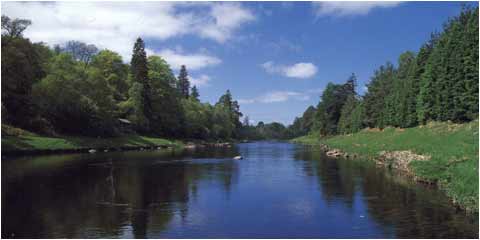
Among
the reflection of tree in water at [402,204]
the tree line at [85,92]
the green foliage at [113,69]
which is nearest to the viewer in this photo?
the reflection of tree in water at [402,204]

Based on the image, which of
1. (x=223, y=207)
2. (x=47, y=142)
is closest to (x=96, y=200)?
(x=223, y=207)

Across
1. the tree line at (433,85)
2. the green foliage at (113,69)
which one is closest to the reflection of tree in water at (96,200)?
the tree line at (433,85)

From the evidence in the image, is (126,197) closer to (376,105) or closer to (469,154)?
(469,154)

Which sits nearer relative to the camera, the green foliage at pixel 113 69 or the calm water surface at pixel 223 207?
the calm water surface at pixel 223 207

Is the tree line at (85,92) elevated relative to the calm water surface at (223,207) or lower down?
elevated

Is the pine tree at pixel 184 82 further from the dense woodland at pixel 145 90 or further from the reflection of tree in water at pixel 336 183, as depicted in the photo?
the reflection of tree in water at pixel 336 183

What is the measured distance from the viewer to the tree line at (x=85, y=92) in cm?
6944

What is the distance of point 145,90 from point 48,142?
45755 mm

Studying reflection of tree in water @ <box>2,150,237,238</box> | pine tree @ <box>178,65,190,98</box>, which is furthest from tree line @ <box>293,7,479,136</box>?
pine tree @ <box>178,65,190,98</box>

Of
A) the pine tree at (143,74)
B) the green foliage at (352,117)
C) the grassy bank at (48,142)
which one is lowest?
the grassy bank at (48,142)

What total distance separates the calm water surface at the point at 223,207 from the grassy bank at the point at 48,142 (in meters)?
23.2

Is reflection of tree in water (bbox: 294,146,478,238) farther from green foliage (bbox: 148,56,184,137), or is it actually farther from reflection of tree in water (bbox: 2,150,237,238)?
green foliage (bbox: 148,56,184,137)

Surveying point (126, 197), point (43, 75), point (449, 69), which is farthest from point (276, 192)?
point (43, 75)

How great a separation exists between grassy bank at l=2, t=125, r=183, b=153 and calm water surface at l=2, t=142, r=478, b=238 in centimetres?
2317
